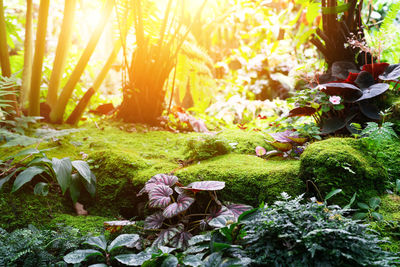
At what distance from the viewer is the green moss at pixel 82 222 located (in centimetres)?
170

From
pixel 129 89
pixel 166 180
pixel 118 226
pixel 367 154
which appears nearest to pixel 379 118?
pixel 367 154

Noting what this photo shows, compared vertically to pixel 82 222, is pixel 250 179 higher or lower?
higher

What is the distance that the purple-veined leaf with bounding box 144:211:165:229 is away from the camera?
1.58 metres

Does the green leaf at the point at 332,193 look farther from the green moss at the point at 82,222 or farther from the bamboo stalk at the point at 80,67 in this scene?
the bamboo stalk at the point at 80,67

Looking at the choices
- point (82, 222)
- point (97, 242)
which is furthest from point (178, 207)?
point (82, 222)

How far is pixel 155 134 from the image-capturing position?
10.2 feet

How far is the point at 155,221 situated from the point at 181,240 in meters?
0.21

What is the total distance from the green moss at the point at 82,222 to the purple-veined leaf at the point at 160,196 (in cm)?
38

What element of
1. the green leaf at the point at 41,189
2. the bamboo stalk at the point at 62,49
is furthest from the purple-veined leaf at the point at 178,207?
the bamboo stalk at the point at 62,49

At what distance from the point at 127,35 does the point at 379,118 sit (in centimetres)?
266

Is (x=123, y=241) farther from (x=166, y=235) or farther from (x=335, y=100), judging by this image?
(x=335, y=100)

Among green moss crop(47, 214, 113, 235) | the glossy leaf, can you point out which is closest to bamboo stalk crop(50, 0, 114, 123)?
green moss crop(47, 214, 113, 235)

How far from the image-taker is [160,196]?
1599 millimetres

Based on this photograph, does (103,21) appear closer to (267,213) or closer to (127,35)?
(127,35)
